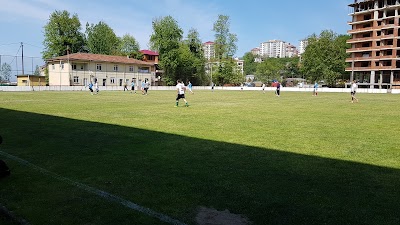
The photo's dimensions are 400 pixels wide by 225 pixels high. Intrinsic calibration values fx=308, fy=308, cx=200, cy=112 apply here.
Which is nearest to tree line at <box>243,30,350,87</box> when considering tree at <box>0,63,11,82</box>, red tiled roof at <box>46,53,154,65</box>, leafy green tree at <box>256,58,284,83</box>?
leafy green tree at <box>256,58,284,83</box>

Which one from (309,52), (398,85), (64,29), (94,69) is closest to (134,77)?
(94,69)

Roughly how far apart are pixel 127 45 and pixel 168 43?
66.9ft

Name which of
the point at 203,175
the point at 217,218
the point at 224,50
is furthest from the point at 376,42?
the point at 217,218

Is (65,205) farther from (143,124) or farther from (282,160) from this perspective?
(143,124)

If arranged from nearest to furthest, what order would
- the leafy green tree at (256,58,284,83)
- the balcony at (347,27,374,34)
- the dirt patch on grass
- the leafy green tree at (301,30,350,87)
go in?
the dirt patch on grass < the balcony at (347,27,374,34) < the leafy green tree at (301,30,350,87) < the leafy green tree at (256,58,284,83)

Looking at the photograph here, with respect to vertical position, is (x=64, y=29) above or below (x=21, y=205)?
above

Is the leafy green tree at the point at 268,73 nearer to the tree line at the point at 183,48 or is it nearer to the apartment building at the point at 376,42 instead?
the tree line at the point at 183,48

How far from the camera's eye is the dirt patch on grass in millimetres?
3725

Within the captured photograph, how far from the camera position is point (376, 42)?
77625 millimetres

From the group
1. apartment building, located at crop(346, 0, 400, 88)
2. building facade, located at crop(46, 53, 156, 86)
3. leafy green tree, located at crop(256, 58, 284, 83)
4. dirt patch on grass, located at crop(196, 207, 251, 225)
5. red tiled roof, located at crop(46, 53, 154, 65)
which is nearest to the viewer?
dirt patch on grass, located at crop(196, 207, 251, 225)

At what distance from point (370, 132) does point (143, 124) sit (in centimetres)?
806

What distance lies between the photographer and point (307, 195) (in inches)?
181

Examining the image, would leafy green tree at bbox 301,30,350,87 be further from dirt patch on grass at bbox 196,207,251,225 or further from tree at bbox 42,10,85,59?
dirt patch on grass at bbox 196,207,251,225

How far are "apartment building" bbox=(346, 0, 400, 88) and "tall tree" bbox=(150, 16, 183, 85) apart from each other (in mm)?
45142
